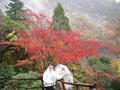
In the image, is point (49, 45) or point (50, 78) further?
point (49, 45)

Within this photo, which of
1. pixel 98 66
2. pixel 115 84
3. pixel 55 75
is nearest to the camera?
pixel 55 75

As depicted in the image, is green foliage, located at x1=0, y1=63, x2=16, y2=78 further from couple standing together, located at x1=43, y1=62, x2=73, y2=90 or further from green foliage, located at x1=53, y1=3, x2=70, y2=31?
green foliage, located at x1=53, y1=3, x2=70, y2=31

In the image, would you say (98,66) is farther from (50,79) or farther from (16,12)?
(50,79)

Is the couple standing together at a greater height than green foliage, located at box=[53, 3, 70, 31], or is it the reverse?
green foliage, located at box=[53, 3, 70, 31]

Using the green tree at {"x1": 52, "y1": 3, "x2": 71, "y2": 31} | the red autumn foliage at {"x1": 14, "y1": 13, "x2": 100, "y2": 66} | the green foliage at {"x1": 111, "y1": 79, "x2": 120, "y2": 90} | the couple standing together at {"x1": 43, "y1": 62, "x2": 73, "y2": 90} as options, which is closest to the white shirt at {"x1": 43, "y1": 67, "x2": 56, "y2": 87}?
the couple standing together at {"x1": 43, "y1": 62, "x2": 73, "y2": 90}

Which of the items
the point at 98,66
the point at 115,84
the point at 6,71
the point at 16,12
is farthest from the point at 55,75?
the point at 115,84

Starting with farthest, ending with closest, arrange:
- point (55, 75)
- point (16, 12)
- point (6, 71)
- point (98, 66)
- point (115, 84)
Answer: point (115, 84) < point (98, 66) < point (16, 12) < point (6, 71) < point (55, 75)

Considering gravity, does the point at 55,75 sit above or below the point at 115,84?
above

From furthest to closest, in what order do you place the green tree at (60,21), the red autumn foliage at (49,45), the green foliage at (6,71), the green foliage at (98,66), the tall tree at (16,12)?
the green tree at (60,21), the green foliage at (98,66), the tall tree at (16,12), the red autumn foliage at (49,45), the green foliage at (6,71)

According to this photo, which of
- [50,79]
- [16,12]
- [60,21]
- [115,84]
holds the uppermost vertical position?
[16,12]

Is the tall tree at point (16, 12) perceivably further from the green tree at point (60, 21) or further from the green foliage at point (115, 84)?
the green foliage at point (115, 84)

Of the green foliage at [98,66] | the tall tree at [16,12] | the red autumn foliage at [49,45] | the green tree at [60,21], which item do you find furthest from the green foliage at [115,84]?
the tall tree at [16,12]

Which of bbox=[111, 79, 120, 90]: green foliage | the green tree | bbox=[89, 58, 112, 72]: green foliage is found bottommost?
bbox=[111, 79, 120, 90]: green foliage

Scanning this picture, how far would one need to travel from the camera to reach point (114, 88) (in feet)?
81.9
